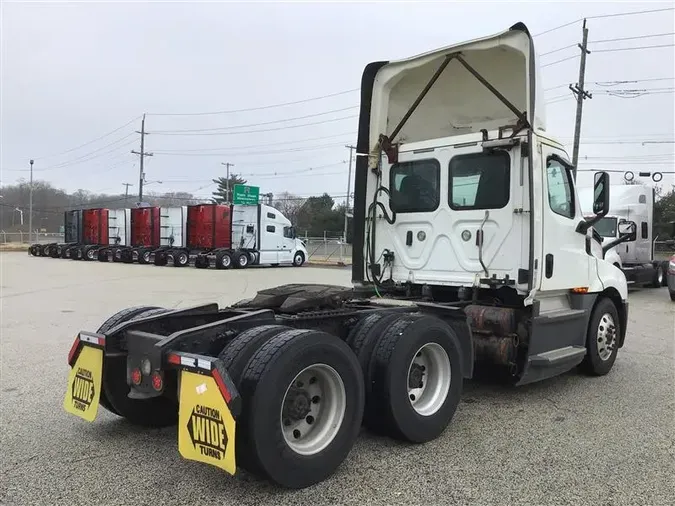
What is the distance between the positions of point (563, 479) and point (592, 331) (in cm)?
296

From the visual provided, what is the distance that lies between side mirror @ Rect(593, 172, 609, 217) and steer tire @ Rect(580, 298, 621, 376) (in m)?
1.13

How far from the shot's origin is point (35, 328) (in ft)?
30.7

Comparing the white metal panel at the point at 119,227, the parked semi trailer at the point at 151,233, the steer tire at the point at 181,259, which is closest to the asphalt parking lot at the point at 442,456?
the steer tire at the point at 181,259

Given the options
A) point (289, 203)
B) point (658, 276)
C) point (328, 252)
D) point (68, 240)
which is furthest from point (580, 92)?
point (289, 203)

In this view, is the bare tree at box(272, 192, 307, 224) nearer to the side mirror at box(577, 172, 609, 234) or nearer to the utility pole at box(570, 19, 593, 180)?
the utility pole at box(570, 19, 593, 180)

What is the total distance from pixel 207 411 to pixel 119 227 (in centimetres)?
3869

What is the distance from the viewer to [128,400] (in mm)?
4234

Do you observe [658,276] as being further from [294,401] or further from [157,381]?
[157,381]

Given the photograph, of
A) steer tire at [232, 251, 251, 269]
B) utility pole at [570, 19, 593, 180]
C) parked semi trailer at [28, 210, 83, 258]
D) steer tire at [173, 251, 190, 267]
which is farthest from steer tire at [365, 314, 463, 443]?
parked semi trailer at [28, 210, 83, 258]

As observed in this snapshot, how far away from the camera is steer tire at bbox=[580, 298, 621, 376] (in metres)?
A: 6.22

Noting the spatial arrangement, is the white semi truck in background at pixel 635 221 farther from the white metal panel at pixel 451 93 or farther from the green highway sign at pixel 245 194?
the green highway sign at pixel 245 194

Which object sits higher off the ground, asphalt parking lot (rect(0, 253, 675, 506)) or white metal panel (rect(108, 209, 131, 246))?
white metal panel (rect(108, 209, 131, 246))

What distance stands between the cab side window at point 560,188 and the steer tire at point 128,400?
154 inches

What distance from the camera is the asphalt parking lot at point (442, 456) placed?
3377 mm
